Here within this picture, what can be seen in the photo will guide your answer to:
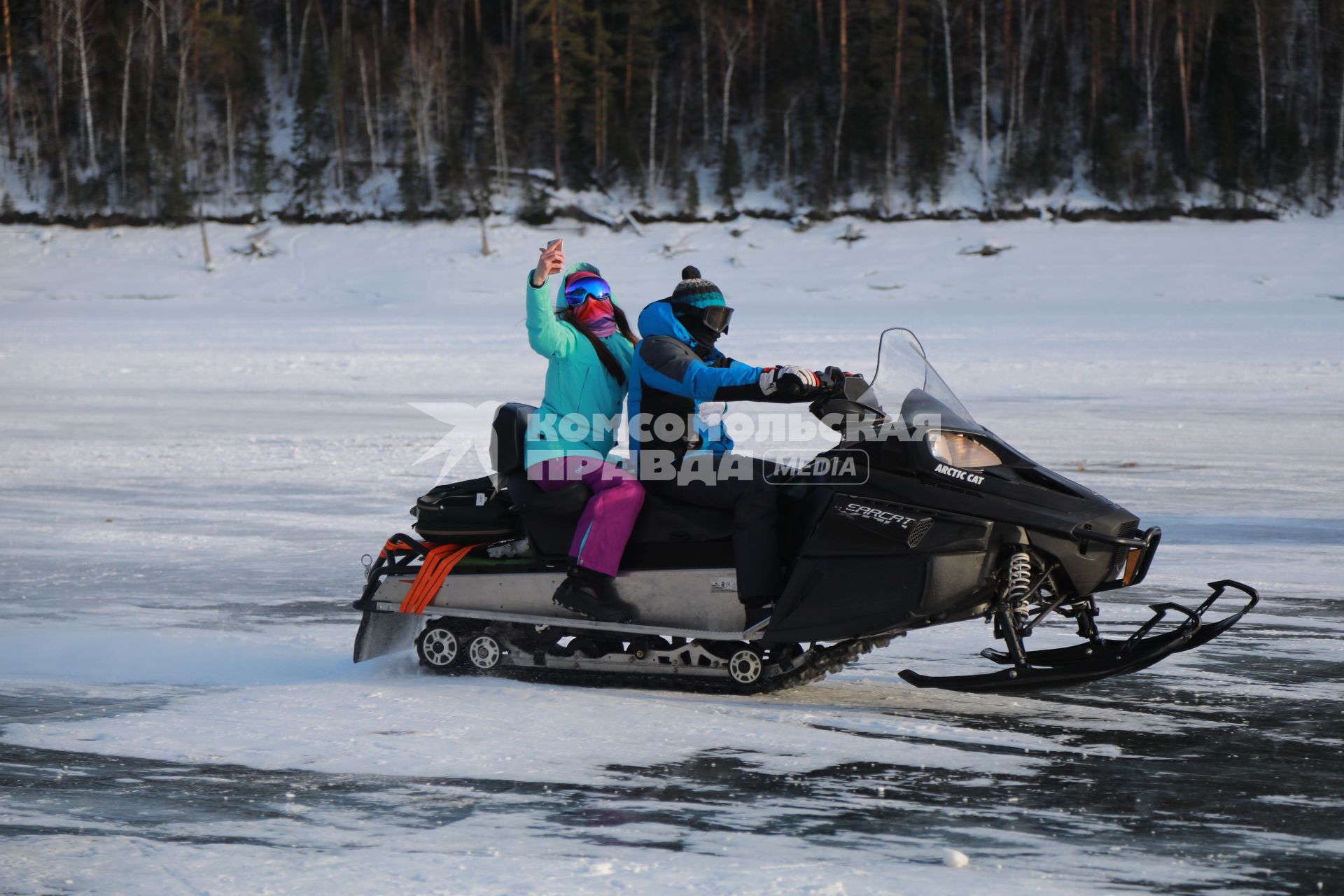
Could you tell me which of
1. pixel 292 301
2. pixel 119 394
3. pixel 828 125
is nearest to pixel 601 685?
pixel 119 394

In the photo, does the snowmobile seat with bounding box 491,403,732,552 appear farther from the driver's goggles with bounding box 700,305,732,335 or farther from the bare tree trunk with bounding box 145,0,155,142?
the bare tree trunk with bounding box 145,0,155,142

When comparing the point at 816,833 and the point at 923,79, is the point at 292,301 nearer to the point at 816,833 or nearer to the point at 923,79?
the point at 923,79

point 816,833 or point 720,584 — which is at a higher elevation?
point 720,584

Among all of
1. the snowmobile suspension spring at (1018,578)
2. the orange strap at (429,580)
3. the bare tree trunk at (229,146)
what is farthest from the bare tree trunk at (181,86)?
the snowmobile suspension spring at (1018,578)

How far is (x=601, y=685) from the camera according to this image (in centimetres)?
528

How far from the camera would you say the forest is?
43938mm

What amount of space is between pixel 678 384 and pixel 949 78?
44484mm

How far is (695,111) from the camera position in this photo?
50438mm

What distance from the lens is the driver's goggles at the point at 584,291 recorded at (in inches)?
201

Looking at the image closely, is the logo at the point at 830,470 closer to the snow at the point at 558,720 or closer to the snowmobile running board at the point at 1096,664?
the snowmobile running board at the point at 1096,664


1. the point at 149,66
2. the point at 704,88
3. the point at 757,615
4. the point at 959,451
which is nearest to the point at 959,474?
the point at 959,451

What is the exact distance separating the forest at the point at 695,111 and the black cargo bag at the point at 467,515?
127 feet

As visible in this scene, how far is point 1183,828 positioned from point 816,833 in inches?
37.2

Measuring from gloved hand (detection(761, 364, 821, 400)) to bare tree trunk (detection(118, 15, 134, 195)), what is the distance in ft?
161
